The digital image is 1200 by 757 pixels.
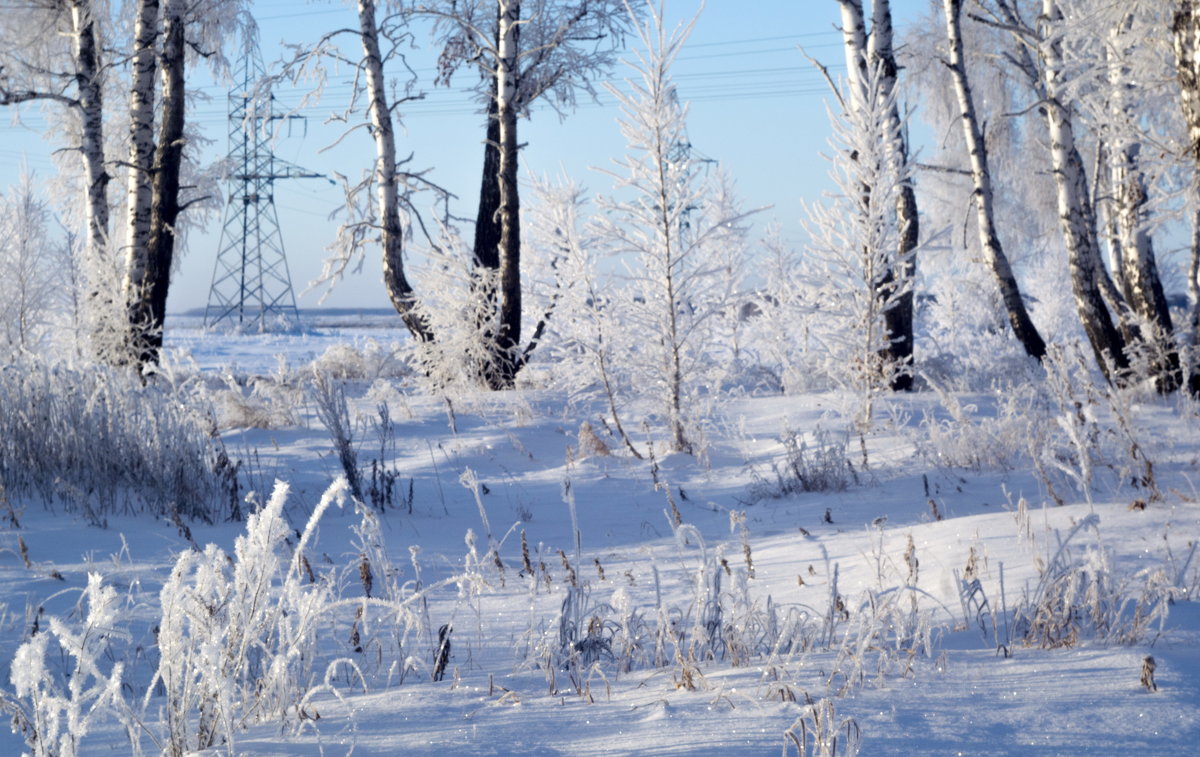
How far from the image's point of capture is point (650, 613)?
9.78 ft

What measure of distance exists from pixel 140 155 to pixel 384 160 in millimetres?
2358

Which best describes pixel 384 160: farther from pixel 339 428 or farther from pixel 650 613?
pixel 650 613

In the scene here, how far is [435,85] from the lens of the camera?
35.5ft

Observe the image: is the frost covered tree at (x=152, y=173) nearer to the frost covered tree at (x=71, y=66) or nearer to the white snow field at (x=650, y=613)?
the frost covered tree at (x=71, y=66)

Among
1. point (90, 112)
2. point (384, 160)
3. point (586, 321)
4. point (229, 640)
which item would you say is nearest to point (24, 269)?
point (90, 112)

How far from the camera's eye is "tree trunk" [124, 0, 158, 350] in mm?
8805

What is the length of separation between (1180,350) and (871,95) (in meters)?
3.32

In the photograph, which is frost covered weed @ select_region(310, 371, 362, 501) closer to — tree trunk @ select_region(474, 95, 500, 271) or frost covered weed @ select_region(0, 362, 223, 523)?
frost covered weed @ select_region(0, 362, 223, 523)

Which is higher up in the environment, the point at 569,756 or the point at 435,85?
the point at 435,85

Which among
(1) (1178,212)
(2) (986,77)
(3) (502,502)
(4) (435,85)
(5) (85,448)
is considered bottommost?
(3) (502,502)

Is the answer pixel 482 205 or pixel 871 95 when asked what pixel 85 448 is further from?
pixel 482 205

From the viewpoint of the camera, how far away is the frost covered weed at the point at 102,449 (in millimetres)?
4539

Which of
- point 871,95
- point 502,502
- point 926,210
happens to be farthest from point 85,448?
point 926,210

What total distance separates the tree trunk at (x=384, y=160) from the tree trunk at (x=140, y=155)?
81.0 inches
